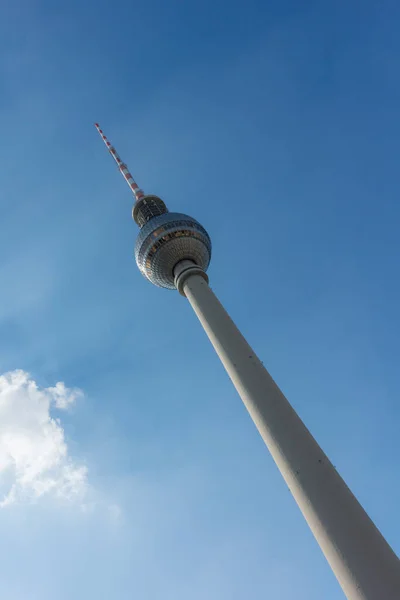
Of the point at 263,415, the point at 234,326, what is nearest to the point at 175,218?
the point at 234,326

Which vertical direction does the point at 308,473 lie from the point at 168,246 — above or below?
below

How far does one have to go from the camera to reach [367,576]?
13781 mm

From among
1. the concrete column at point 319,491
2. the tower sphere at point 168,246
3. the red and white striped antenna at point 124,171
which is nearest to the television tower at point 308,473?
the concrete column at point 319,491

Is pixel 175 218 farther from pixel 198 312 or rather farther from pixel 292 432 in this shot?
pixel 292 432

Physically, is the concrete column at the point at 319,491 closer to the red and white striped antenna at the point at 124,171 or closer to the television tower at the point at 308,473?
the television tower at the point at 308,473

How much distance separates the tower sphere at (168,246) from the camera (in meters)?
40.5

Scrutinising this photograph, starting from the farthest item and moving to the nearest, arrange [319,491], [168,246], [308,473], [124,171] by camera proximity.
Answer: [124,171] < [168,246] < [308,473] < [319,491]

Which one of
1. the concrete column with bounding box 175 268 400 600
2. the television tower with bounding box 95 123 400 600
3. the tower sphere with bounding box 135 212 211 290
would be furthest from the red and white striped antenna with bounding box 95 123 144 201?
the concrete column with bounding box 175 268 400 600

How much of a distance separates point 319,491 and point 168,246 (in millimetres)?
28643

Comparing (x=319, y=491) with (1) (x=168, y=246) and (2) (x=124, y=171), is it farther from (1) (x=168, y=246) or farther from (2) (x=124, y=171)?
(2) (x=124, y=171)

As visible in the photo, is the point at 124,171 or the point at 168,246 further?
the point at 124,171

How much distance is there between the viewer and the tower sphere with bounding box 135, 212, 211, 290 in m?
40.5

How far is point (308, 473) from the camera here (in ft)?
57.5

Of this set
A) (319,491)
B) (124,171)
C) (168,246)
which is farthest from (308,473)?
(124,171)
